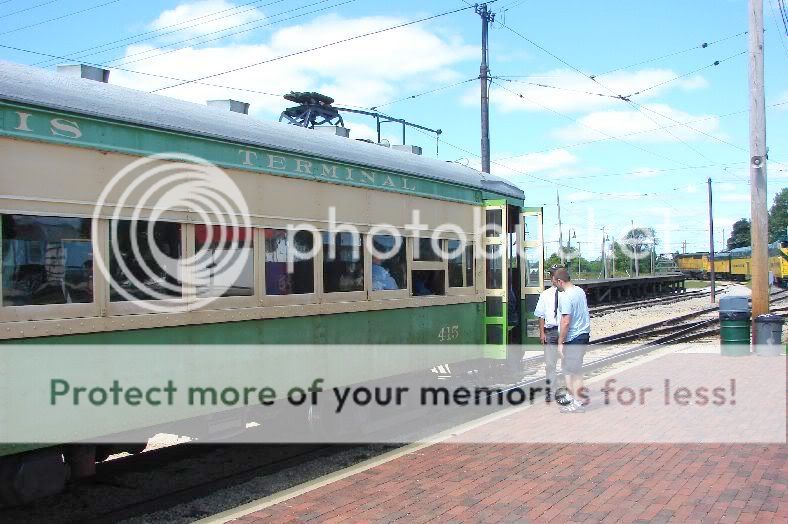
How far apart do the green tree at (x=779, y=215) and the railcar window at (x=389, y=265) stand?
129372 mm

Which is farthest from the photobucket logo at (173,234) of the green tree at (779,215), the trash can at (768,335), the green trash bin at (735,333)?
the green tree at (779,215)

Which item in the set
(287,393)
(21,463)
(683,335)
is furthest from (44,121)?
(683,335)

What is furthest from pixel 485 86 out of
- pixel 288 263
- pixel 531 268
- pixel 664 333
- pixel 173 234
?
pixel 173 234

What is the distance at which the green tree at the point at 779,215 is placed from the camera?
126312mm

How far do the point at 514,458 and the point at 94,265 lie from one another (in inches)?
145

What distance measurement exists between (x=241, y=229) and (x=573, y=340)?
4.11 metres

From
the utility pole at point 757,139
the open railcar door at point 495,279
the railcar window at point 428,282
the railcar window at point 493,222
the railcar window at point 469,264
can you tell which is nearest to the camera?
the railcar window at point 428,282

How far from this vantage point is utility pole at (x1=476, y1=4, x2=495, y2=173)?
20.1 meters

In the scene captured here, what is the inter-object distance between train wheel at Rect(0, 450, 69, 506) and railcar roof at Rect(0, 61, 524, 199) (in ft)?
6.98

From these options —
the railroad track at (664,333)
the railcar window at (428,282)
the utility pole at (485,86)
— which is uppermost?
the utility pole at (485,86)

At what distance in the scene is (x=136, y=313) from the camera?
5.18m

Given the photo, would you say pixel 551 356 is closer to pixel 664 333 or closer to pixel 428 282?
pixel 428 282

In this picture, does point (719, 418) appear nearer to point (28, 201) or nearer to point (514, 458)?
point (514, 458)

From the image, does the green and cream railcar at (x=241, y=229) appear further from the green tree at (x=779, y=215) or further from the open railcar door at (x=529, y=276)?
the green tree at (x=779, y=215)
